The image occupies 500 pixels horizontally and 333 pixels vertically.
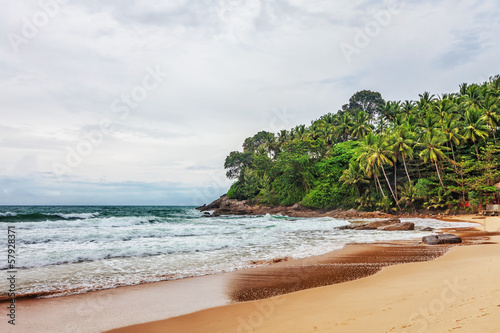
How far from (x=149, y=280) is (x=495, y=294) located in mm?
6419

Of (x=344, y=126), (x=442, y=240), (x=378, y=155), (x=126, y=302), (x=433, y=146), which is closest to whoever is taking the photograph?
(x=126, y=302)

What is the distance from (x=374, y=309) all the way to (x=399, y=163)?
41627 millimetres

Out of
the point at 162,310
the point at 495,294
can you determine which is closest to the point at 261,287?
the point at 162,310

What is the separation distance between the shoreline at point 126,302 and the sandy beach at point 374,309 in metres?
0.39

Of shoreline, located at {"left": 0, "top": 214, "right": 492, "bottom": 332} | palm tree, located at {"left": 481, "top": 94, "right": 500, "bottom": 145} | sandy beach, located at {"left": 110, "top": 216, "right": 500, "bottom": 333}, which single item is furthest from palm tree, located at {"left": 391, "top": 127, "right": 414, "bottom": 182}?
shoreline, located at {"left": 0, "top": 214, "right": 492, "bottom": 332}

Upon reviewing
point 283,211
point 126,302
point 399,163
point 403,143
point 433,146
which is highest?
point 403,143

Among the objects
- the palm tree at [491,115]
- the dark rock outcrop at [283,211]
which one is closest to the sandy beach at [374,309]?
the dark rock outcrop at [283,211]

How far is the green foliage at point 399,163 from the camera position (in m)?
33.7

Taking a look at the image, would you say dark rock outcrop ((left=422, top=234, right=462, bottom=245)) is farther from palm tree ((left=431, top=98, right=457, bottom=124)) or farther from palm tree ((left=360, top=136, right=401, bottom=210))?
palm tree ((left=431, top=98, right=457, bottom=124))

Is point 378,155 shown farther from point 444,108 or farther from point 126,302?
point 126,302

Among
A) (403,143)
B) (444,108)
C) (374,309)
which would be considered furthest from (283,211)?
(374,309)

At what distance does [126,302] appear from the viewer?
518 centimetres

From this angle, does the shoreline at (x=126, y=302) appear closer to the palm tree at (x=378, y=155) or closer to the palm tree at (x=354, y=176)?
the palm tree at (x=378, y=155)

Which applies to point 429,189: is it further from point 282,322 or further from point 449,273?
point 282,322
